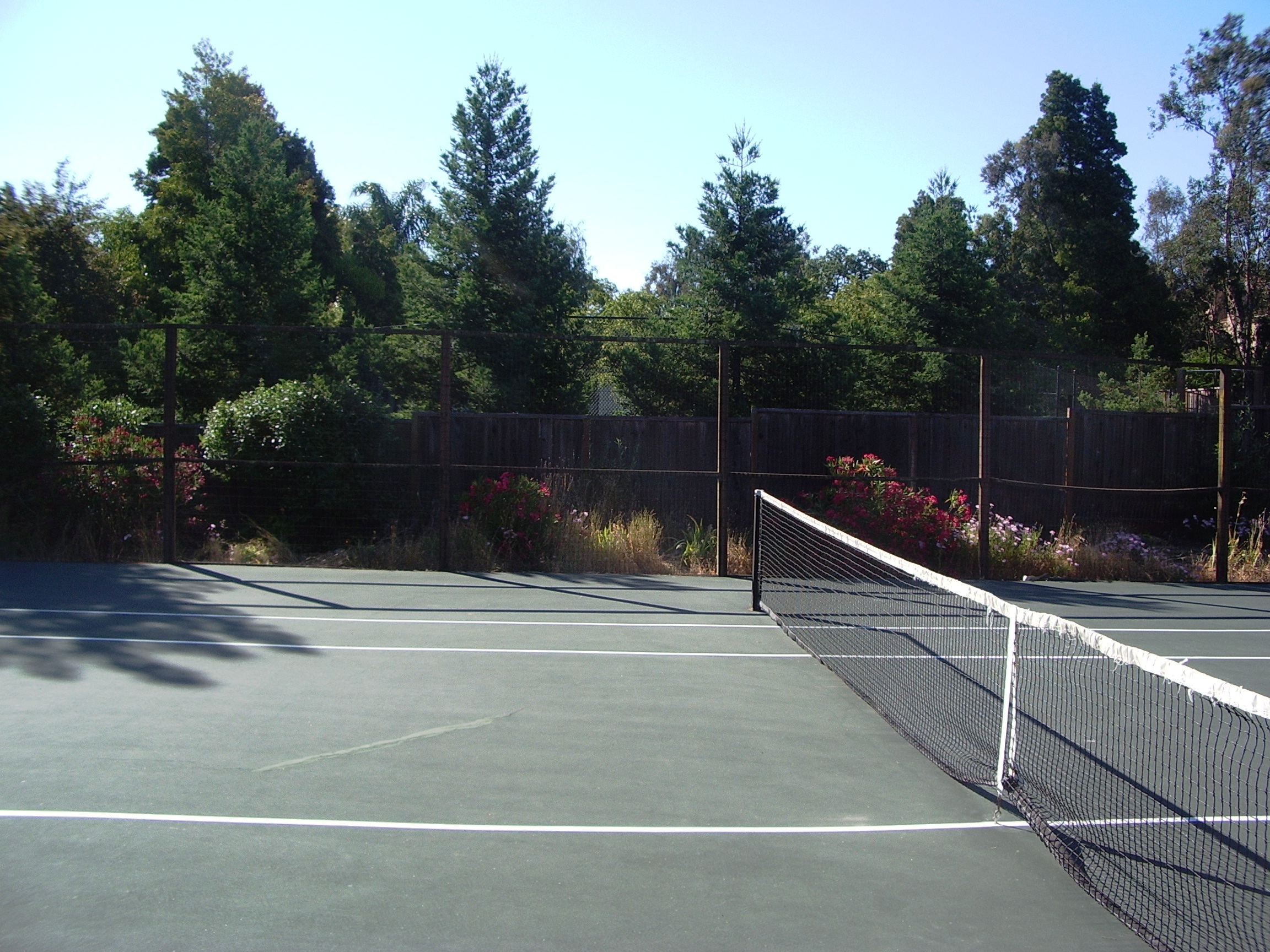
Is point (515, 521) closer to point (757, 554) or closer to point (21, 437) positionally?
point (757, 554)

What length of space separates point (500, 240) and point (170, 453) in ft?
43.1

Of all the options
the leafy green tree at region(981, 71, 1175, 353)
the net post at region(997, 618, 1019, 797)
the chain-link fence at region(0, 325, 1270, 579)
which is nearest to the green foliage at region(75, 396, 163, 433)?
the chain-link fence at region(0, 325, 1270, 579)

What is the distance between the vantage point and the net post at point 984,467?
1240 centimetres

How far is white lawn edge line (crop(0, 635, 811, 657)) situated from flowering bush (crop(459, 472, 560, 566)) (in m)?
4.66

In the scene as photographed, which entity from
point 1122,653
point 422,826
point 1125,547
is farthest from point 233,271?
point 1122,653

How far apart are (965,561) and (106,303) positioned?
20991 millimetres

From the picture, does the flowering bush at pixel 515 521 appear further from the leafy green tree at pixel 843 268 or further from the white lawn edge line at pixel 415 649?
the leafy green tree at pixel 843 268

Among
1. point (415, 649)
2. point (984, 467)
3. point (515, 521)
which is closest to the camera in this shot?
point (415, 649)

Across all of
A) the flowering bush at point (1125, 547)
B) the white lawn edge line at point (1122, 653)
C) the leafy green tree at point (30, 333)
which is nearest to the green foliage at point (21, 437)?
the leafy green tree at point (30, 333)

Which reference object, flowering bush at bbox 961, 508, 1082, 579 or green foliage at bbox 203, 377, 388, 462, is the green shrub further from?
flowering bush at bbox 961, 508, 1082, 579

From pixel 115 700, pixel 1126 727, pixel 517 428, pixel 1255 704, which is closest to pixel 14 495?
pixel 517 428

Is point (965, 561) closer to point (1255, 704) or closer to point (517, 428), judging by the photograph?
point (517, 428)

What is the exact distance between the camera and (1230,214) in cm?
3562

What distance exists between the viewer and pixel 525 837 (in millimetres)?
4480
